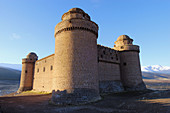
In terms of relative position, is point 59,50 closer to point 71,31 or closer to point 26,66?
point 71,31

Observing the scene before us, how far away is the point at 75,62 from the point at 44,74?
57.5ft

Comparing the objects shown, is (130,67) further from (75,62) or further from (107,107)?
(107,107)

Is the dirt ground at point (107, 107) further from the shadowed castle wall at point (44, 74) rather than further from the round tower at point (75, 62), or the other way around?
the shadowed castle wall at point (44, 74)

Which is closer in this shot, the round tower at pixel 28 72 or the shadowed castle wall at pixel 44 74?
the shadowed castle wall at pixel 44 74

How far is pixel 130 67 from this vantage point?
26.8 m

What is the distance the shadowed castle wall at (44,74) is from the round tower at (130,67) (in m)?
17.3

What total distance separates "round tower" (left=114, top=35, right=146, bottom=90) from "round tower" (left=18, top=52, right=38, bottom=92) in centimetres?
2711

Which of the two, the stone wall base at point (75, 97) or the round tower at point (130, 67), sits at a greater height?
the round tower at point (130, 67)

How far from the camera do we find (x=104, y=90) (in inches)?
849

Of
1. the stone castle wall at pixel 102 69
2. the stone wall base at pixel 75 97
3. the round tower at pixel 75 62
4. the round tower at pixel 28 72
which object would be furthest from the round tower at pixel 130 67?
the round tower at pixel 28 72

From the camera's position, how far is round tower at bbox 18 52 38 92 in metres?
34.3

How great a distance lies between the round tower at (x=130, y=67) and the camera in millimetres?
26078

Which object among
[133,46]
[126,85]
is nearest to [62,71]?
[126,85]

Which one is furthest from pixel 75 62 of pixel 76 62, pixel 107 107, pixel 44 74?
pixel 44 74
